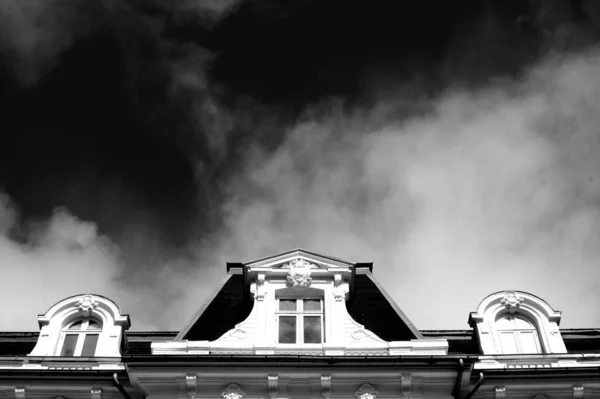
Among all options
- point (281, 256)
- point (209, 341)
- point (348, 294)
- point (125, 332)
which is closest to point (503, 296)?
point (348, 294)

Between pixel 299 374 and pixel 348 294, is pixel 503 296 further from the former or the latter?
pixel 299 374

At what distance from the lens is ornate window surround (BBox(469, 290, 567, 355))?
22938 mm

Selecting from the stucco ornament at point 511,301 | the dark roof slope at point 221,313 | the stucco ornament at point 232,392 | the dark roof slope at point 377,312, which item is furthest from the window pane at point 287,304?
the stucco ornament at point 511,301

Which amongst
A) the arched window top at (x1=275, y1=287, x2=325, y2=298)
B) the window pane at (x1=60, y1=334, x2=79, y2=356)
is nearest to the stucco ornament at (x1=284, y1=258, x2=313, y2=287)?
the arched window top at (x1=275, y1=287, x2=325, y2=298)

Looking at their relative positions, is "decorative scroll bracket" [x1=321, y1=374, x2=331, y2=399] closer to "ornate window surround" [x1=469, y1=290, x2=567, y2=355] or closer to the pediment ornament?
the pediment ornament

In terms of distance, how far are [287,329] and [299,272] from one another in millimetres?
1719

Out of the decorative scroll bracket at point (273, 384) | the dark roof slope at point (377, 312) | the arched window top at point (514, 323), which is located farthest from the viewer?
the arched window top at point (514, 323)

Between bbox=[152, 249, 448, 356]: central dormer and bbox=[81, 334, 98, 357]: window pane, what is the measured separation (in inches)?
107

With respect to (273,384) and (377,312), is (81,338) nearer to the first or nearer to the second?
(273,384)

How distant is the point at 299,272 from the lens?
23.3 meters

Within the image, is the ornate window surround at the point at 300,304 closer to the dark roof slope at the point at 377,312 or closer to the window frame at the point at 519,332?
the dark roof slope at the point at 377,312

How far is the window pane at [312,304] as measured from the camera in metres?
23.0

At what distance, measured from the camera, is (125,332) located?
2405 centimetres

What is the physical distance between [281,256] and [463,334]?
20.6ft
